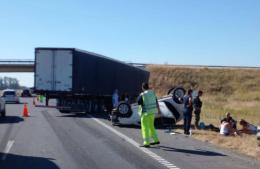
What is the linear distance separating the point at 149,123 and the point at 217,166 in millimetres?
3903

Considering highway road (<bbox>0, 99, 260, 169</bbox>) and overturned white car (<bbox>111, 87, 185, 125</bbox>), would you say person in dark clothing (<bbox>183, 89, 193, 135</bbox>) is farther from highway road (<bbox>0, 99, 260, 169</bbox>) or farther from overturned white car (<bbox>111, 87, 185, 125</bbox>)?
overturned white car (<bbox>111, 87, 185, 125</bbox>)

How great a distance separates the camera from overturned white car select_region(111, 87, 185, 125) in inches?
942

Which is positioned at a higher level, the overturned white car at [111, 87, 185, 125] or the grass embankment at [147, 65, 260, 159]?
the grass embankment at [147, 65, 260, 159]

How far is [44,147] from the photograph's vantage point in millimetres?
15641

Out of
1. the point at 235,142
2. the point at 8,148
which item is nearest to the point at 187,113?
the point at 235,142

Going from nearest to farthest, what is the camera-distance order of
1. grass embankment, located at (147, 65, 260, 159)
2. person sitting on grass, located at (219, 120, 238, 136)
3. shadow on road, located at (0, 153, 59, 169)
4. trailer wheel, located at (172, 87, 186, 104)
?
shadow on road, located at (0, 153, 59, 169) < person sitting on grass, located at (219, 120, 238, 136) < trailer wheel, located at (172, 87, 186, 104) < grass embankment, located at (147, 65, 260, 159)

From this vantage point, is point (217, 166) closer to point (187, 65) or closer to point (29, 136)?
point (29, 136)

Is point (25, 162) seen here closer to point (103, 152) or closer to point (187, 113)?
point (103, 152)

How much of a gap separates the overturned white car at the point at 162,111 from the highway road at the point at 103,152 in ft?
9.32

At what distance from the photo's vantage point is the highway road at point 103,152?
497 inches

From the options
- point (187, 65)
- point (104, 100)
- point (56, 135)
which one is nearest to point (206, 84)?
point (187, 65)

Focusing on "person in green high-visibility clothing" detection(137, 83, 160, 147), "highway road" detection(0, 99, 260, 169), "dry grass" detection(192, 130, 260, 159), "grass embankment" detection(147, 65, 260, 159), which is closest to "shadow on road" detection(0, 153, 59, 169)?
"highway road" detection(0, 99, 260, 169)

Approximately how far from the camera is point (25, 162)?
502 inches

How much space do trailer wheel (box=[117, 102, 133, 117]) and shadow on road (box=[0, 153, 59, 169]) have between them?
10.4m
